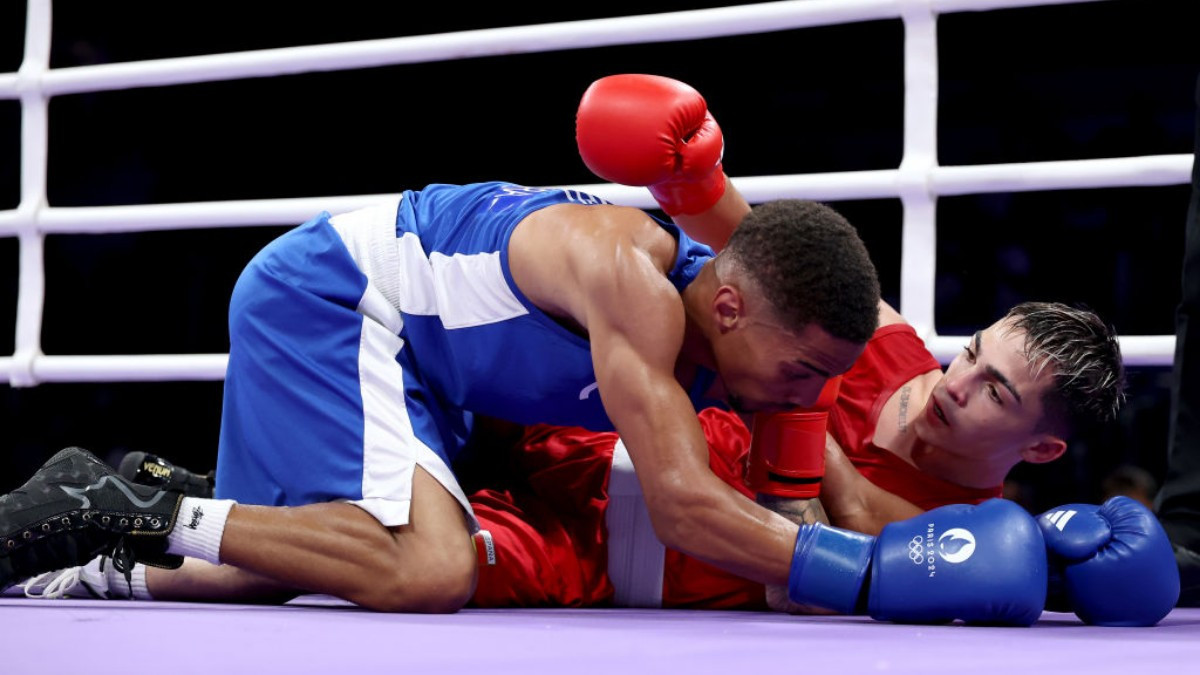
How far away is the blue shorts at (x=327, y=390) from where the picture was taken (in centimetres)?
191

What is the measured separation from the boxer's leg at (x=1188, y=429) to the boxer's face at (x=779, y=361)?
1.95 feet

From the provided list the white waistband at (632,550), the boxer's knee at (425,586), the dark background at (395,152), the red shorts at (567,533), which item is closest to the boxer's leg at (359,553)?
the boxer's knee at (425,586)

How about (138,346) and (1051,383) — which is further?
(138,346)

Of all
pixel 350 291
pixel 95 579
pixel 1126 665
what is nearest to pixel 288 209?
pixel 350 291

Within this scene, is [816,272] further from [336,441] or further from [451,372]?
[336,441]

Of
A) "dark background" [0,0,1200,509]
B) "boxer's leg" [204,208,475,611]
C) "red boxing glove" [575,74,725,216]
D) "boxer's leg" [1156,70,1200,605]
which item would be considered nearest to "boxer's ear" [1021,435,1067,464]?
"boxer's leg" [1156,70,1200,605]

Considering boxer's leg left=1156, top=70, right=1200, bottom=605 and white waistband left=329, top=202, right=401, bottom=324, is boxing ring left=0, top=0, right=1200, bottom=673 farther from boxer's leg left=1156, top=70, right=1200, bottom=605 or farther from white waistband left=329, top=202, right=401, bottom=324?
white waistband left=329, top=202, right=401, bottom=324

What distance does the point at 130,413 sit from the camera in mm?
4352

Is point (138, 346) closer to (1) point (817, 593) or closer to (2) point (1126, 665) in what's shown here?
(1) point (817, 593)

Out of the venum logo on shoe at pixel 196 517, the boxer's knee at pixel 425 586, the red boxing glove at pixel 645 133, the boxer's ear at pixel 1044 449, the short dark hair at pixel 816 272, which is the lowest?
the boxer's knee at pixel 425 586

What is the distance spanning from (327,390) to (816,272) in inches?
29.8

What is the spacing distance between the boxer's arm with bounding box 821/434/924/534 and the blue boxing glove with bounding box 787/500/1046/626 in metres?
0.34

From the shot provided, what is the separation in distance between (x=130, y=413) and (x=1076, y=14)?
136 inches

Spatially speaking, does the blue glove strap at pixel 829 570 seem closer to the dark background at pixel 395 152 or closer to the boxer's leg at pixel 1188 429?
the boxer's leg at pixel 1188 429
